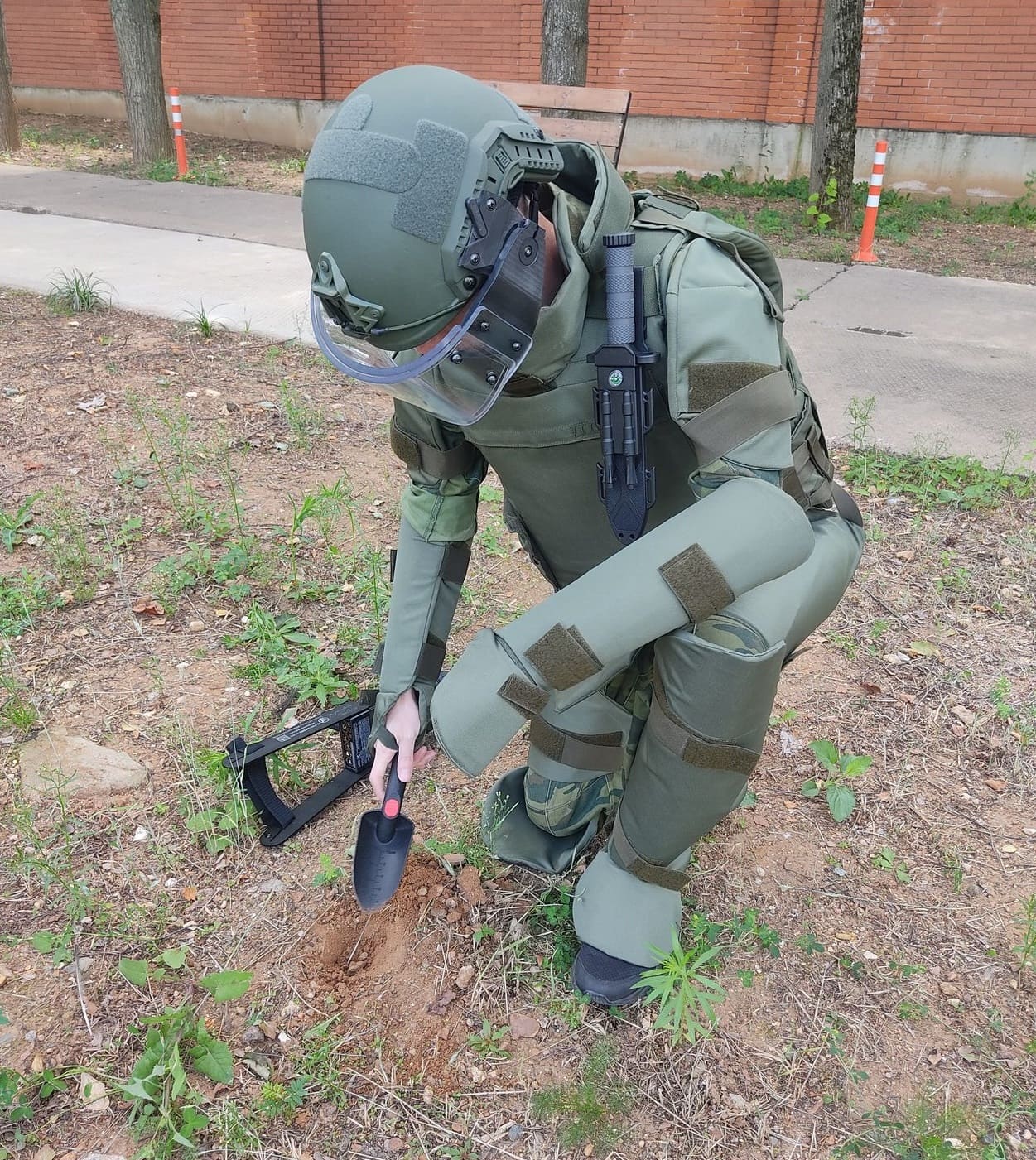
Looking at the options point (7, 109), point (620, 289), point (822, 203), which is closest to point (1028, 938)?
point (620, 289)

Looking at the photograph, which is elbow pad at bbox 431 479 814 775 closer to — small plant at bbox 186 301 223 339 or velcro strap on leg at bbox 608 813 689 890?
velcro strap on leg at bbox 608 813 689 890

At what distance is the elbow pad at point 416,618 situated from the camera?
179 cm

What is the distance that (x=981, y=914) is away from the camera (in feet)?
5.97

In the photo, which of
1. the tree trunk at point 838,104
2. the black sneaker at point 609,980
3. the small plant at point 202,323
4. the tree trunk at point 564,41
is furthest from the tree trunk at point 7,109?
the black sneaker at point 609,980

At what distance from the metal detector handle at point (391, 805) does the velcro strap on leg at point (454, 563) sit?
34 cm

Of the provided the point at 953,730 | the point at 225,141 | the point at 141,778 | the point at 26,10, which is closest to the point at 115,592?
the point at 141,778

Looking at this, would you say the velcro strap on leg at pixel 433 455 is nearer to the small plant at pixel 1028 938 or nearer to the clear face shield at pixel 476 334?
the clear face shield at pixel 476 334

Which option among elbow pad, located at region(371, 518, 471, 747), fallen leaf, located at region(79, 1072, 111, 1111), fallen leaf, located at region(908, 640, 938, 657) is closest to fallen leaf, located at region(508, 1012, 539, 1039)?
elbow pad, located at region(371, 518, 471, 747)

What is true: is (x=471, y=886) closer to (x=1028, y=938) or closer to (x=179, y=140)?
(x=1028, y=938)

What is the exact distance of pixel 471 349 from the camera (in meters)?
1.28

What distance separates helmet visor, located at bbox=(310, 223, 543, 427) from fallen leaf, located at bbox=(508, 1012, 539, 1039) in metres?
1.00

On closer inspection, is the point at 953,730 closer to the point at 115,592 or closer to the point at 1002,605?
the point at 1002,605

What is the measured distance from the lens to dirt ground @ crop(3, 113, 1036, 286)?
6.42 metres

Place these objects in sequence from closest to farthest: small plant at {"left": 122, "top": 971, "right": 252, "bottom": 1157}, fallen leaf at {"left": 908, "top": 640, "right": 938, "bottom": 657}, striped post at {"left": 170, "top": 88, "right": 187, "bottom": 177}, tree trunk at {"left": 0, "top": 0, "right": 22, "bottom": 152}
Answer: small plant at {"left": 122, "top": 971, "right": 252, "bottom": 1157}, fallen leaf at {"left": 908, "top": 640, "right": 938, "bottom": 657}, striped post at {"left": 170, "top": 88, "right": 187, "bottom": 177}, tree trunk at {"left": 0, "top": 0, "right": 22, "bottom": 152}
